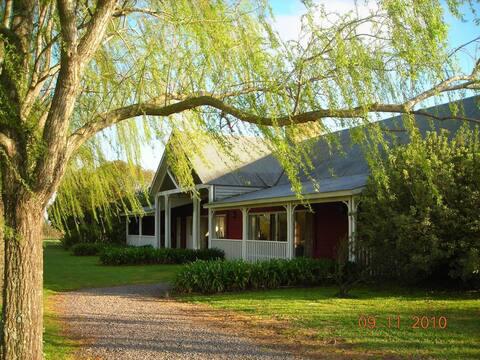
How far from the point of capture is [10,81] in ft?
19.6

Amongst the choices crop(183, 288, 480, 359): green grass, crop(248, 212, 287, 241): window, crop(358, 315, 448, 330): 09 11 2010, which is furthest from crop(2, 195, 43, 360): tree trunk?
crop(248, 212, 287, 241): window

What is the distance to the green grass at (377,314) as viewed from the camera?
25.5 feet

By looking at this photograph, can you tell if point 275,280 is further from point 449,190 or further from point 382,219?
point 449,190

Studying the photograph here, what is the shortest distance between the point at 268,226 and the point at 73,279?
8.42 m

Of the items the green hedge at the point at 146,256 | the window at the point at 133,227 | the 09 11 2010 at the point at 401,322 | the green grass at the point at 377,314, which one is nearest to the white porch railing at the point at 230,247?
the green hedge at the point at 146,256

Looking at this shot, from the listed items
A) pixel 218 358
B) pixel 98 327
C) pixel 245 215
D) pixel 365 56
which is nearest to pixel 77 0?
pixel 365 56

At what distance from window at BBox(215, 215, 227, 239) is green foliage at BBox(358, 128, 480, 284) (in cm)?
1401

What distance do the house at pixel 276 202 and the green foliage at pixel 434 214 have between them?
1.10 meters

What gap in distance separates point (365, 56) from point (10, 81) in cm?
406

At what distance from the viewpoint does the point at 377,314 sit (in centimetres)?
1036

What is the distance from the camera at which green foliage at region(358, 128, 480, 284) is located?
12328 mm

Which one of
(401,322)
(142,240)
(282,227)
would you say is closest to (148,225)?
(142,240)

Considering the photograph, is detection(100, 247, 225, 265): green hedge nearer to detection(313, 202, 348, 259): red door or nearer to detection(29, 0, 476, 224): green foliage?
detection(313, 202, 348, 259): red door

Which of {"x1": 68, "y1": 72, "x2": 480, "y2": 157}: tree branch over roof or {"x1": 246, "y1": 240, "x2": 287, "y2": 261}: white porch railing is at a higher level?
{"x1": 68, "y1": 72, "x2": 480, "y2": 157}: tree branch over roof
